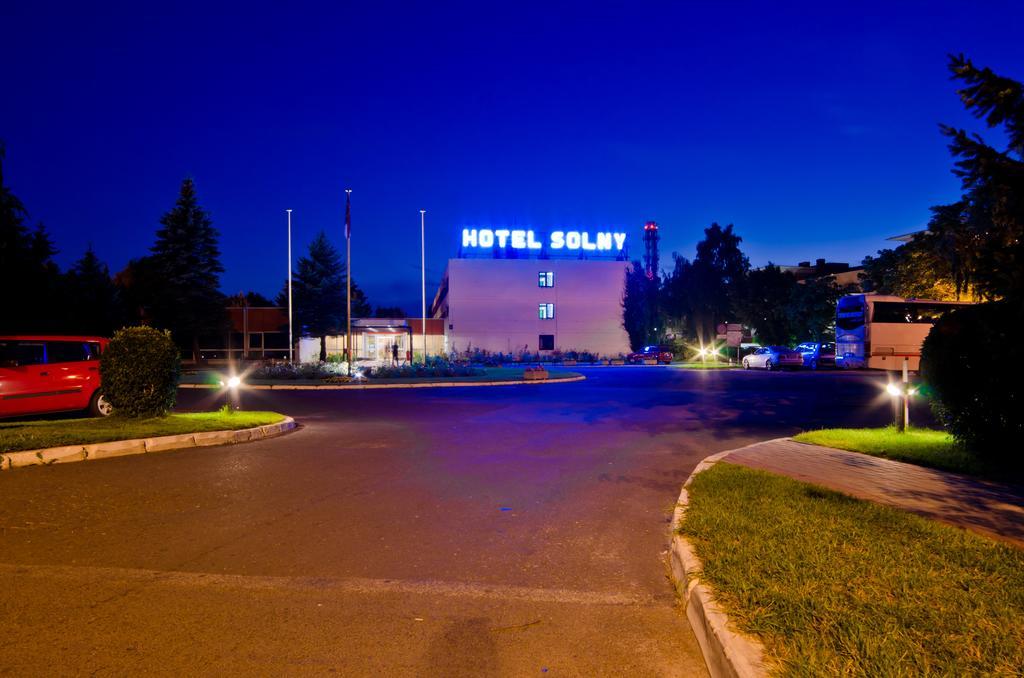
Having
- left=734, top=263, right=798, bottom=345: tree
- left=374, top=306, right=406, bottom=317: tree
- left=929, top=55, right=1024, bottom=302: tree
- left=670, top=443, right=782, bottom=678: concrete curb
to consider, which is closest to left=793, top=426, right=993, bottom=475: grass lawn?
left=929, top=55, right=1024, bottom=302: tree

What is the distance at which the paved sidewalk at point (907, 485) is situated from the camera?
600cm

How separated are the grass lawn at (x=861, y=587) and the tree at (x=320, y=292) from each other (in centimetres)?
4988

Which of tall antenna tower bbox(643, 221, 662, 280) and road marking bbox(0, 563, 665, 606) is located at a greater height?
tall antenna tower bbox(643, 221, 662, 280)

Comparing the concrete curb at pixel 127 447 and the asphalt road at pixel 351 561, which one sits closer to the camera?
the asphalt road at pixel 351 561

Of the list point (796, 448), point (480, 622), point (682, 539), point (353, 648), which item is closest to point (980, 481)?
point (796, 448)

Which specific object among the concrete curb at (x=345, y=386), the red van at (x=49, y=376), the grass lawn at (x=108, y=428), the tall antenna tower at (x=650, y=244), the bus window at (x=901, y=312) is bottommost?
the concrete curb at (x=345, y=386)

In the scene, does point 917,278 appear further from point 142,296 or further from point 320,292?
point 142,296

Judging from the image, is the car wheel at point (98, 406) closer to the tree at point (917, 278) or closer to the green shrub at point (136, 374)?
the green shrub at point (136, 374)

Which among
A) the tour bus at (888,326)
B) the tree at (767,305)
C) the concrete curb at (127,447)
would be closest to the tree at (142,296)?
the concrete curb at (127,447)

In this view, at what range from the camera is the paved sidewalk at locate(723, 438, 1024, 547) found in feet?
19.7

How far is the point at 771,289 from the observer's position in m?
61.4

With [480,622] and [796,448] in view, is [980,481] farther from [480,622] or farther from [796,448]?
[480,622]

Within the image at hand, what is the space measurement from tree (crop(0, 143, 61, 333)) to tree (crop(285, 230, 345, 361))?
22369mm

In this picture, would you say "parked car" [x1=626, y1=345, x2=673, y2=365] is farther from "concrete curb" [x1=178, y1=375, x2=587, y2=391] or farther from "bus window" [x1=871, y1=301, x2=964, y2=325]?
"concrete curb" [x1=178, y1=375, x2=587, y2=391]
